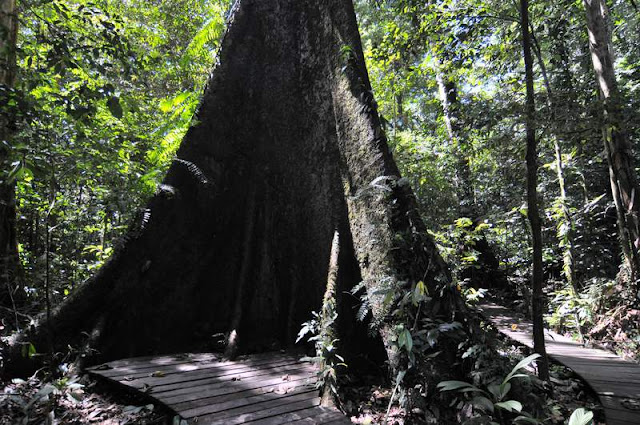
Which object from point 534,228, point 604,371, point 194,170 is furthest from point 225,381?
point 604,371

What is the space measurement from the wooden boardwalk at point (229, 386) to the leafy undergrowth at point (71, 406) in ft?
0.46

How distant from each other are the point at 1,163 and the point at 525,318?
345 inches

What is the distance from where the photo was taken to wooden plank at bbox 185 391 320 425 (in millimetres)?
2971

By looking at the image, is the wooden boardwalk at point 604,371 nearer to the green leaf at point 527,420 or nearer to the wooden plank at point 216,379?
the green leaf at point 527,420

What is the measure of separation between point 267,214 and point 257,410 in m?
2.74

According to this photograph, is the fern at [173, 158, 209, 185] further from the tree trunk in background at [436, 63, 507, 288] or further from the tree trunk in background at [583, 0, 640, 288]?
the tree trunk in background at [583, 0, 640, 288]

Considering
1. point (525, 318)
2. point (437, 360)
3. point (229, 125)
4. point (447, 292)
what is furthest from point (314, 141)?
point (525, 318)

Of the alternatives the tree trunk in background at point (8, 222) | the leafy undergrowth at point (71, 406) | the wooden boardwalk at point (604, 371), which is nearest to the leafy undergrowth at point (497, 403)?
the wooden boardwalk at point (604, 371)

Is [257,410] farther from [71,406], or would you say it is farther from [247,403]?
[71,406]

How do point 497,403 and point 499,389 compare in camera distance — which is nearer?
point 497,403

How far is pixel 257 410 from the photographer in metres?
3.16

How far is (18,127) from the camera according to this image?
406 cm

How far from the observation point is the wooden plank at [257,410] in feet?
9.75

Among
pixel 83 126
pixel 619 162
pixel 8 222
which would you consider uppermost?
pixel 83 126
